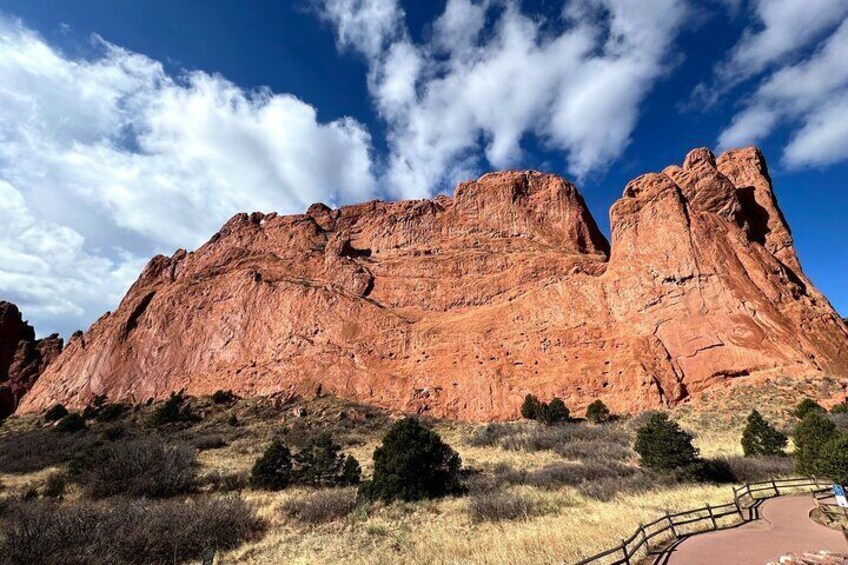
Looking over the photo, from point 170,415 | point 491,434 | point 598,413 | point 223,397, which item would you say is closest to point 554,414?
point 598,413

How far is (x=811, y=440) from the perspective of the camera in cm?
1495

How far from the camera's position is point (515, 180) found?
6794 centimetres

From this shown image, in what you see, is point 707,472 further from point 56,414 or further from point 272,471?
point 56,414

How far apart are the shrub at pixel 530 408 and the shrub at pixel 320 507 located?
22920 millimetres

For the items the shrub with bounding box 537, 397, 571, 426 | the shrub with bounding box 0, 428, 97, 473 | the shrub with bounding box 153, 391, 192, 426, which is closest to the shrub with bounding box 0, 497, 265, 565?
the shrub with bounding box 0, 428, 97, 473

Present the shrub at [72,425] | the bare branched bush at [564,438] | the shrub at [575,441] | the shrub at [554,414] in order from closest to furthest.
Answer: the shrub at [575,441], the bare branched bush at [564,438], the shrub at [554,414], the shrub at [72,425]

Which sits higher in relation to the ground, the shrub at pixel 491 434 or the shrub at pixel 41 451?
the shrub at pixel 491 434

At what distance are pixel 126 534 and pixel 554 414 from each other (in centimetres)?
2881

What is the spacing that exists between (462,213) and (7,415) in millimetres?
73274

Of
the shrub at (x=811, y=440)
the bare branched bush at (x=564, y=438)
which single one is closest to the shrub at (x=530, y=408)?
the bare branched bush at (x=564, y=438)

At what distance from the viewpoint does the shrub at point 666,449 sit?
16562 millimetres

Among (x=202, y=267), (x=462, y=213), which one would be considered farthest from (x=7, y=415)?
(x=462, y=213)

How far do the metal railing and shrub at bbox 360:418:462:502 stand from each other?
7.65m

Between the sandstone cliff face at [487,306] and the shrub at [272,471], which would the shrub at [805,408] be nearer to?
the sandstone cliff face at [487,306]
